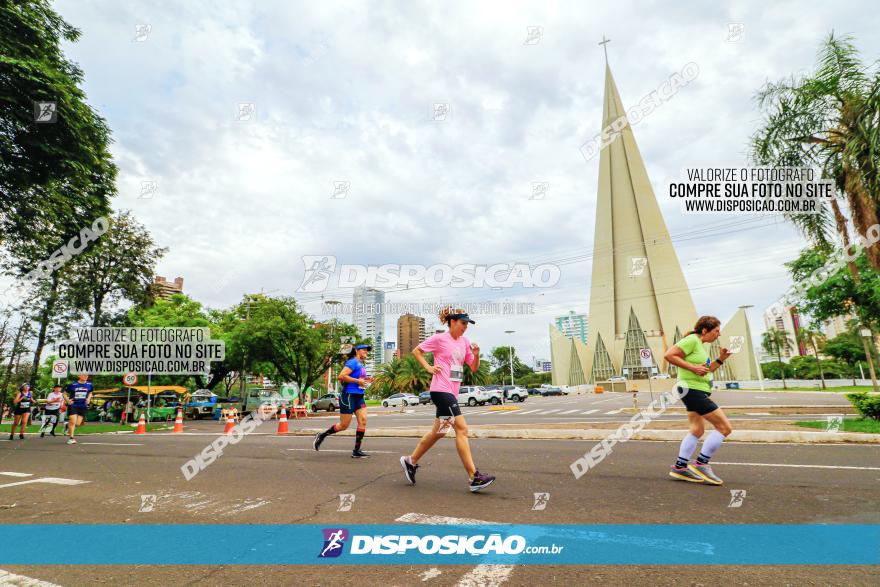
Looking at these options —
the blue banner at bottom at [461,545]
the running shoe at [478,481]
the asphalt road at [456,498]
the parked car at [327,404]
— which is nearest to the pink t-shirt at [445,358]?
the running shoe at [478,481]

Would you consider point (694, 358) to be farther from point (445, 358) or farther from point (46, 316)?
point (46, 316)

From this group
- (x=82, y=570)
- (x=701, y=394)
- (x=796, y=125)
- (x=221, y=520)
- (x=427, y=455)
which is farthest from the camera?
(x=796, y=125)

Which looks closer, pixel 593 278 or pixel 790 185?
pixel 790 185

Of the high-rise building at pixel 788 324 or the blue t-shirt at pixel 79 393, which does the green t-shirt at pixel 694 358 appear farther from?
the high-rise building at pixel 788 324

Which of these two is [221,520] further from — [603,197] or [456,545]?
[603,197]

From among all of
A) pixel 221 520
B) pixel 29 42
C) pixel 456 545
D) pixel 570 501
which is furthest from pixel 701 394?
pixel 29 42

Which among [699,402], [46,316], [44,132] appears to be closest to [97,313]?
[46,316]

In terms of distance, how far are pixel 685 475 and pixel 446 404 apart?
278cm

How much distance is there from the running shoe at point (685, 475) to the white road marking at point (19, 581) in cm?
549

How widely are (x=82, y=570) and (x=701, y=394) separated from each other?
222 inches

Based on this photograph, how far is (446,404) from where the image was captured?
4.82 meters

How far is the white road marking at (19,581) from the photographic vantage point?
8.75ft

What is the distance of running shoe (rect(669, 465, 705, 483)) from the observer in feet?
15.9

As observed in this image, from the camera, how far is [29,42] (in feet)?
36.6
